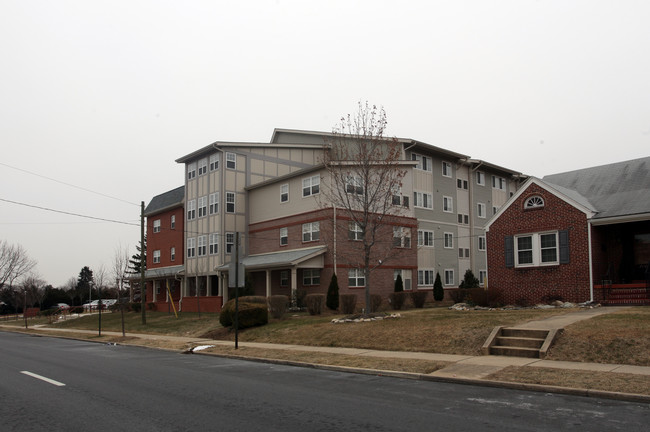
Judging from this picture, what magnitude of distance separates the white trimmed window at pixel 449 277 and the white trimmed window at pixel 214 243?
59.0 feet

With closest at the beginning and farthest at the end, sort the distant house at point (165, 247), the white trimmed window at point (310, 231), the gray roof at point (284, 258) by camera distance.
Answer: the gray roof at point (284, 258)
the white trimmed window at point (310, 231)
the distant house at point (165, 247)

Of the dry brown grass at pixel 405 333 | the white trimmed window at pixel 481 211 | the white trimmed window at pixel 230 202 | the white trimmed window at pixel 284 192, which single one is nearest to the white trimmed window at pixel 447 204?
the white trimmed window at pixel 481 211

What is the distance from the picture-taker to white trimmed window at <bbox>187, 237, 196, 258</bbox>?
146 feet

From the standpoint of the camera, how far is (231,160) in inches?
1647

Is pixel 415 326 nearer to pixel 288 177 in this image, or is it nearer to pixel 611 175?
pixel 611 175

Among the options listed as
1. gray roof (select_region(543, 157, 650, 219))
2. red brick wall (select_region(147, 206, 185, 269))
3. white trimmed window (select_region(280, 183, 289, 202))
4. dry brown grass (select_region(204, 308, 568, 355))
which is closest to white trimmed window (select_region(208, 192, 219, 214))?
white trimmed window (select_region(280, 183, 289, 202))

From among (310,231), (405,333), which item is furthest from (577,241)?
(310,231)

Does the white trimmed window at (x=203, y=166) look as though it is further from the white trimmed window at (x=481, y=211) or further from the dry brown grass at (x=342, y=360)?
the dry brown grass at (x=342, y=360)

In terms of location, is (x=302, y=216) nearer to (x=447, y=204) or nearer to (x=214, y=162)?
(x=214, y=162)

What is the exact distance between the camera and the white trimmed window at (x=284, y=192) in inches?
1510

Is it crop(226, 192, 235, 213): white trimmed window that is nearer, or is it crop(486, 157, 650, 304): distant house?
crop(486, 157, 650, 304): distant house

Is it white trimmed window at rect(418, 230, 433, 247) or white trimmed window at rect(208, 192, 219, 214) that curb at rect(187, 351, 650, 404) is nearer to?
white trimmed window at rect(418, 230, 433, 247)

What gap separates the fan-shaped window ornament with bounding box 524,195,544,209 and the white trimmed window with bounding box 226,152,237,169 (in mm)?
23384

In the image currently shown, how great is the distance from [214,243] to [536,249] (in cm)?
2475
